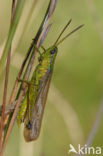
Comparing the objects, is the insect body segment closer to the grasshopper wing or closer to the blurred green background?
the grasshopper wing

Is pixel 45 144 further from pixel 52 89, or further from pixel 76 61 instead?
pixel 76 61

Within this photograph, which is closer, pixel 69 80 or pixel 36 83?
pixel 36 83

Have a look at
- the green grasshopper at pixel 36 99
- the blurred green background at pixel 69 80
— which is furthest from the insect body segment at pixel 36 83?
the blurred green background at pixel 69 80

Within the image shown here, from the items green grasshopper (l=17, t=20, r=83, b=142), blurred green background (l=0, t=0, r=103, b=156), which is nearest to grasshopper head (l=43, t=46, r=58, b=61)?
green grasshopper (l=17, t=20, r=83, b=142)

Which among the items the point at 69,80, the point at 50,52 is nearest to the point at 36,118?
the point at 50,52

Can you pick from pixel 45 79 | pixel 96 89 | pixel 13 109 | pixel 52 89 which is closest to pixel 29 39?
pixel 52 89

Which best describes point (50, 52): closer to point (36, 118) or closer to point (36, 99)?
point (36, 99)
